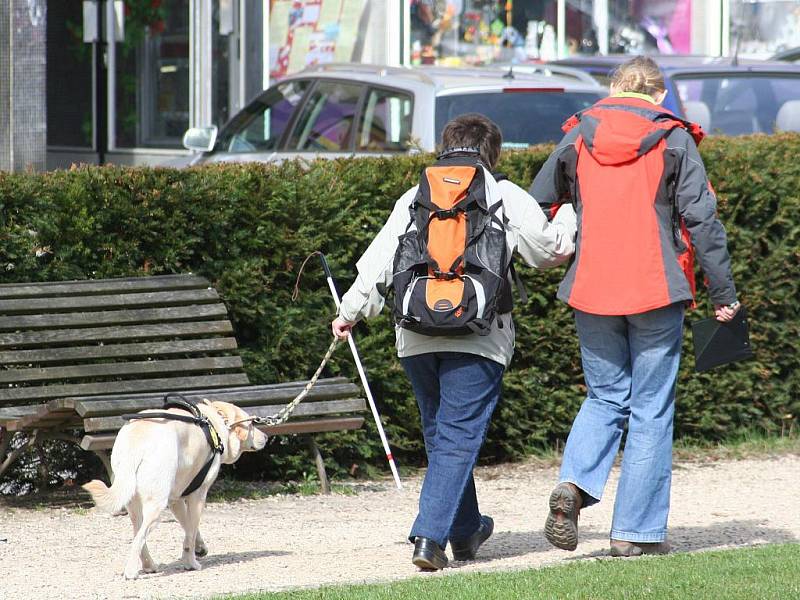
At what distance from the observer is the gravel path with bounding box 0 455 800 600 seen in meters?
5.36

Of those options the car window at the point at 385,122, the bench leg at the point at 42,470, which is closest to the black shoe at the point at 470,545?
the bench leg at the point at 42,470

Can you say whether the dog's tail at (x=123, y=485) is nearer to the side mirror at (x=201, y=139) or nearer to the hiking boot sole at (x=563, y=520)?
the hiking boot sole at (x=563, y=520)

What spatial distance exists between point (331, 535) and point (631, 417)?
1.54 metres

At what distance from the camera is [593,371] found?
563 centimetres

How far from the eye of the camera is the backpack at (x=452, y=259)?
5133 millimetres

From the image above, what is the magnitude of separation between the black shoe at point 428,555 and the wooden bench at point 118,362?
157 centimetres

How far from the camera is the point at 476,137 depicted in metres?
5.43

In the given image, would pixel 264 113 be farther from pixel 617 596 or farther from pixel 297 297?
pixel 617 596

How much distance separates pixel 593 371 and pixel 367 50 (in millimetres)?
10996

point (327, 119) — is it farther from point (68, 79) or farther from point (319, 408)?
point (68, 79)

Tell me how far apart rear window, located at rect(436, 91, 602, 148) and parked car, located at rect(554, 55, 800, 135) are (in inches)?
51.7

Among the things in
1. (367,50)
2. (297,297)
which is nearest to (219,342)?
(297,297)

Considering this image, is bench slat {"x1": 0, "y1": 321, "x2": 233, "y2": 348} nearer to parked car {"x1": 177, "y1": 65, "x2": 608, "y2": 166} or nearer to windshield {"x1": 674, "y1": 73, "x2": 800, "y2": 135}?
parked car {"x1": 177, "y1": 65, "x2": 608, "y2": 166}

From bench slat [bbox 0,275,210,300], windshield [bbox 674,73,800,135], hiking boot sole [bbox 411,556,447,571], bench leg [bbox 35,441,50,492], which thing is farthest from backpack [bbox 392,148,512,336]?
windshield [bbox 674,73,800,135]
